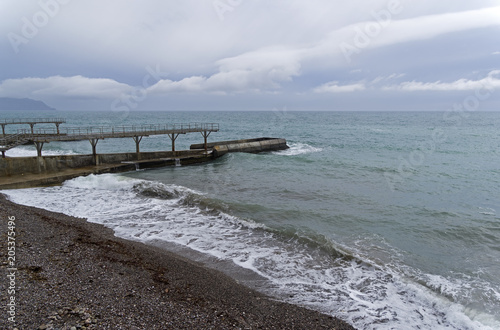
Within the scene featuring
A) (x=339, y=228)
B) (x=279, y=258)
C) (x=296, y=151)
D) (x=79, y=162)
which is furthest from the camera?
(x=296, y=151)

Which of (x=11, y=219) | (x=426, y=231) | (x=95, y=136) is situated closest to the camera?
(x=11, y=219)

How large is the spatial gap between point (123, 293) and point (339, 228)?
10.8 meters

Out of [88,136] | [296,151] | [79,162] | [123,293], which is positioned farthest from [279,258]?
[296,151]

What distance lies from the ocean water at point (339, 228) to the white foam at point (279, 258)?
0.05m

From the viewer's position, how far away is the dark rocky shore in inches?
280

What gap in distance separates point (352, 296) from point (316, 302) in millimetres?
1328

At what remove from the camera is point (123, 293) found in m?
8.34

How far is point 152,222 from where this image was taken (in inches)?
634

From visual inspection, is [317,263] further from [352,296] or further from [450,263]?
[450,263]

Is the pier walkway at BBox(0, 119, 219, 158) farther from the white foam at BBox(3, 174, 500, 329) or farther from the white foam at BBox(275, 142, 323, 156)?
the white foam at BBox(275, 142, 323, 156)

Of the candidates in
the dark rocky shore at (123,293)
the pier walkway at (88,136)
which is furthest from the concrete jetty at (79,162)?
the dark rocky shore at (123,293)

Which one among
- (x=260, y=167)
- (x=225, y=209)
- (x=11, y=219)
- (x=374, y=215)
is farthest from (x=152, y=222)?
(x=260, y=167)

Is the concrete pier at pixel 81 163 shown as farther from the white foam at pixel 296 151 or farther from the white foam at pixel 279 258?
the white foam at pixel 296 151

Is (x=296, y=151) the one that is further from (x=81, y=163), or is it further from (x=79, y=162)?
(x=79, y=162)
